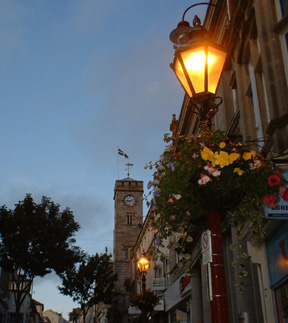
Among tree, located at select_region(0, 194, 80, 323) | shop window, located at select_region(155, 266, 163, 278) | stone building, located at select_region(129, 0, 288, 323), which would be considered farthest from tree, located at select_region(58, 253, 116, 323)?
stone building, located at select_region(129, 0, 288, 323)

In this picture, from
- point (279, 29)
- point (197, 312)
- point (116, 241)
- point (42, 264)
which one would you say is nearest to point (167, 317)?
point (42, 264)

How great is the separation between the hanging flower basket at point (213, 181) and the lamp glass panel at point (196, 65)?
0.77 meters

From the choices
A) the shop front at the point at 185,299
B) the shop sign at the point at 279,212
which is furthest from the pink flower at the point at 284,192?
the shop front at the point at 185,299

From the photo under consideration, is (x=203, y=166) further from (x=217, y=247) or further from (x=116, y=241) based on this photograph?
(x=116, y=241)

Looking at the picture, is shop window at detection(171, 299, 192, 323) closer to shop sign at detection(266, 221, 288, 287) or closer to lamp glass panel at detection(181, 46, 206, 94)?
shop sign at detection(266, 221, 288, 287)

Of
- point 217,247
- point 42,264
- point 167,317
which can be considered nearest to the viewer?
point 217,247

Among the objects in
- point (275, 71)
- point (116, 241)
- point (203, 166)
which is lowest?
point (203, 166)

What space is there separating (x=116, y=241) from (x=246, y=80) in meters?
61.2

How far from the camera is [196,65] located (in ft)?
19.2

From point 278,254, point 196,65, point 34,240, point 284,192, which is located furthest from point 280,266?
point 34,240

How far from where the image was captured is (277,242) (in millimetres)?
9117

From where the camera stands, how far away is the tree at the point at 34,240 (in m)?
28.5

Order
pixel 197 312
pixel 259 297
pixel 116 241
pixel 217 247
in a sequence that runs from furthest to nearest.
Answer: pixel 116 241 < pixel 197 312 < pixel 259 297 < pixel 217 247

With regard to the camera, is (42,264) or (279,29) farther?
(42,264)
